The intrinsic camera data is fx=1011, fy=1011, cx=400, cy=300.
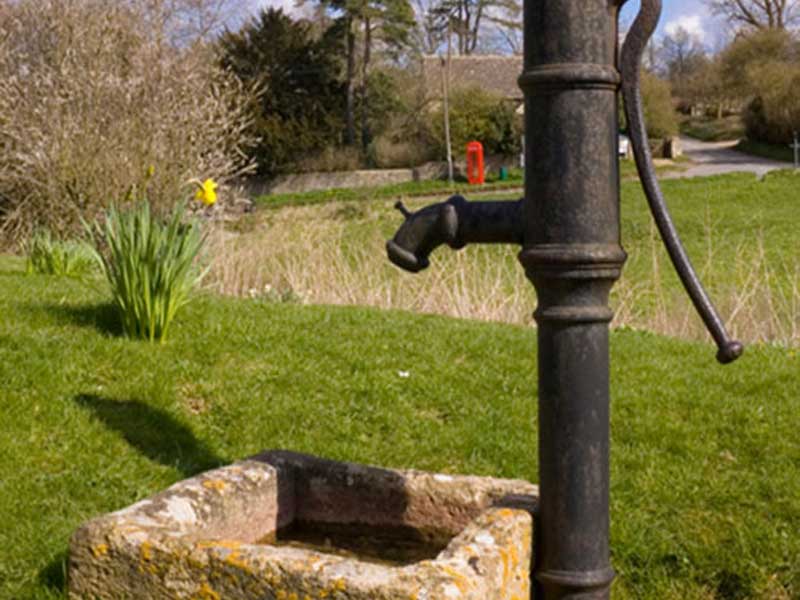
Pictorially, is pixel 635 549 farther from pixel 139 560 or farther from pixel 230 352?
pixel 230 352

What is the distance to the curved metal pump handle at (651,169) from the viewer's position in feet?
6.15

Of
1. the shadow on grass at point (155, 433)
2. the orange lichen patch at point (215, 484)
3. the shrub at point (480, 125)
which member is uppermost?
the shrub at point (480, 125)

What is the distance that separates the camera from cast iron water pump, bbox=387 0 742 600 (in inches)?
75.1

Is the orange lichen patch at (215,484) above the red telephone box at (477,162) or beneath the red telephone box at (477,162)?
beneath

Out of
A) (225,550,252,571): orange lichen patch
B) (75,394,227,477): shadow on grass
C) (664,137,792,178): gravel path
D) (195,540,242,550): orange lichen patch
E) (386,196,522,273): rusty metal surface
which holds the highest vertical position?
(664,137,792,178): gravel path

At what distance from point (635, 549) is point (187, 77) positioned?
11283mm

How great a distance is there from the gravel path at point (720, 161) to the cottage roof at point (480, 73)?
717 cm

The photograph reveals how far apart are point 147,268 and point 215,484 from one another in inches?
100

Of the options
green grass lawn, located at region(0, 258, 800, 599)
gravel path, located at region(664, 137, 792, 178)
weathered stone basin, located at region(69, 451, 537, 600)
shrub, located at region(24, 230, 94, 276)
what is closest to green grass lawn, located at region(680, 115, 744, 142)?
gravel path, located at region(664, 137, 792, 178)

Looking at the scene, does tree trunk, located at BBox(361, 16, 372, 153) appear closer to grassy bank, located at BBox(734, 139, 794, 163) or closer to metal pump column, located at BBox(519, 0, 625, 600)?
grassy bank, located at BBox(734, 139, 794, 163)

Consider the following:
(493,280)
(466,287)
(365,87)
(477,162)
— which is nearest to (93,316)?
(466,287)

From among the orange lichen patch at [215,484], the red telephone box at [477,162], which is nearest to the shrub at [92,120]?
the orange lichen patch at [215,484]

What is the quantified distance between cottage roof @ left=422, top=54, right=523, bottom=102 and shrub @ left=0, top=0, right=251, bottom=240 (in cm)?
2332

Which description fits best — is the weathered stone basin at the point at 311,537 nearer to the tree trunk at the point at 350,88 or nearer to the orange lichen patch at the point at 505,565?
the orange lichen patch at the point at 505,565
